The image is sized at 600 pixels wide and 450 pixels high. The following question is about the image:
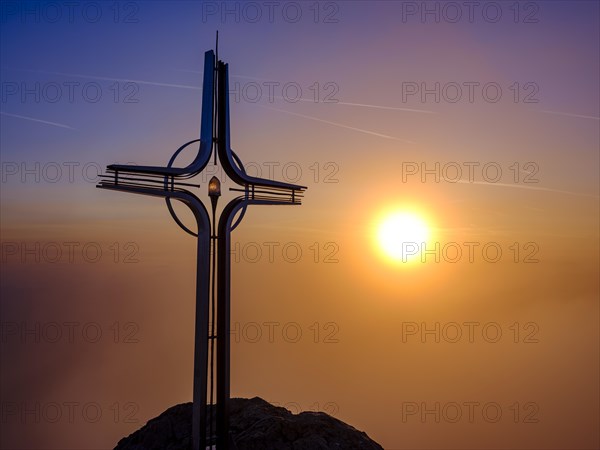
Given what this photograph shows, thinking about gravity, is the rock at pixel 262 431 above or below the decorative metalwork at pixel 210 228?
below

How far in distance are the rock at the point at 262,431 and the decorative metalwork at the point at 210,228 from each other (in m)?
2.69

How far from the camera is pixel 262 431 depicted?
75.3ft

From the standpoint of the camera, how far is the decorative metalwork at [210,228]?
18688 mm

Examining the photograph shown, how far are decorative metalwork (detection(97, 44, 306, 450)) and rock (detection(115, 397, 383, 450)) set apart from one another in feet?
8.81

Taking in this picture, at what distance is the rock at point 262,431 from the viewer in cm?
2256

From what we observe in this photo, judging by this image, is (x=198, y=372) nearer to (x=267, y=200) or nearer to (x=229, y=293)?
(x=229, y=293)

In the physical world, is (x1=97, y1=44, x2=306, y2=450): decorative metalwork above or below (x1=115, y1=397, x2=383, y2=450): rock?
above

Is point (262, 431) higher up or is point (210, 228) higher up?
point (210, 228)

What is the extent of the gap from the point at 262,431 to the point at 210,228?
9299 mm

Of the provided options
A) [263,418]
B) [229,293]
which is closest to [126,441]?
[263,418]

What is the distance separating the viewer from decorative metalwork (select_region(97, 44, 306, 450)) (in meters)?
18.7

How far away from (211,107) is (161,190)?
3.71 meters

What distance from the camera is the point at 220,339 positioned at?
19203 mm

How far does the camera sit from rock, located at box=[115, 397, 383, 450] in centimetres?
2256
